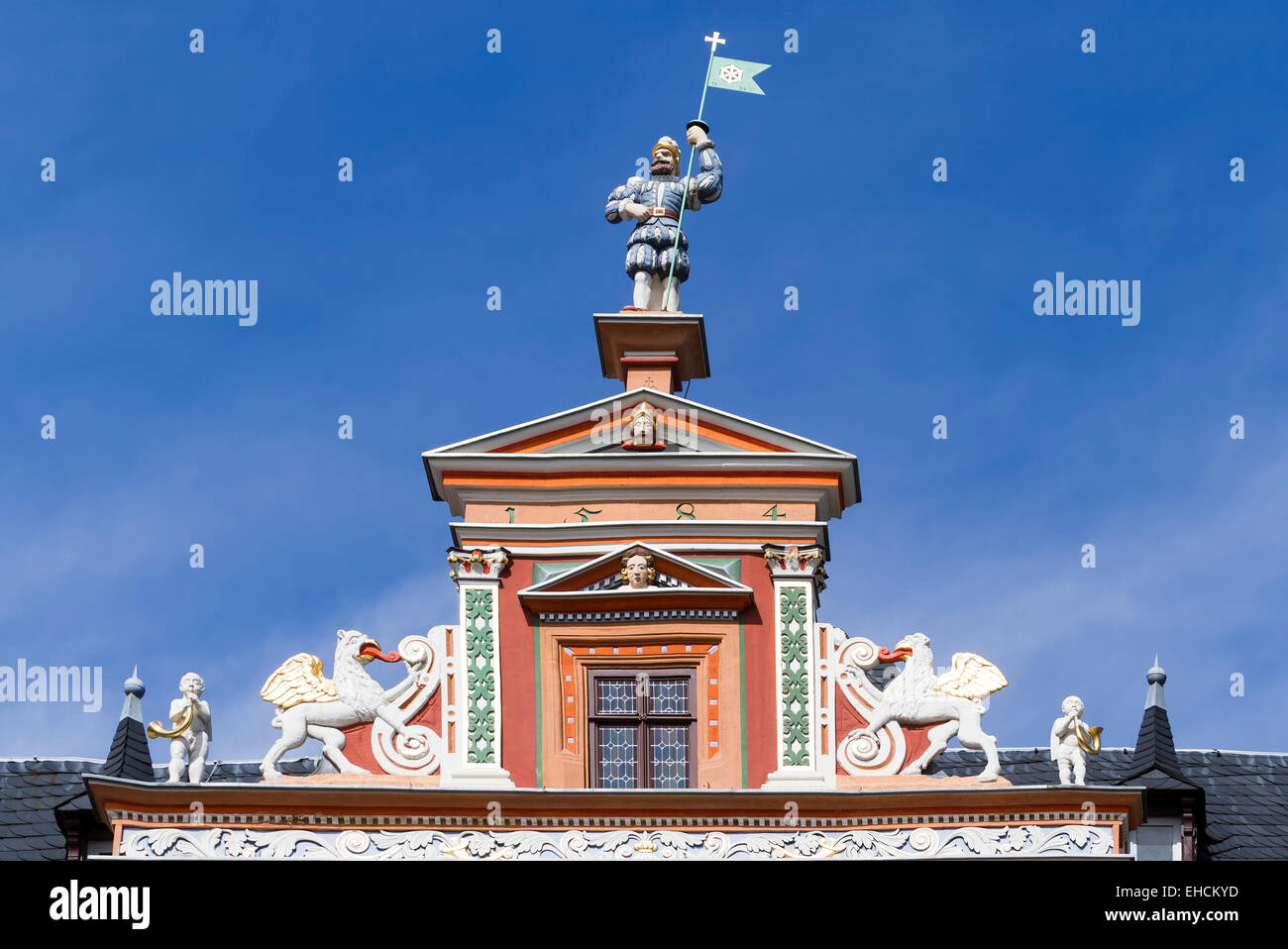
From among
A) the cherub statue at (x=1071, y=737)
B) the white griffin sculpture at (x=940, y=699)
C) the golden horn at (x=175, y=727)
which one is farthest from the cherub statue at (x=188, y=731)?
the cherub statue at (x=1071, y=737)

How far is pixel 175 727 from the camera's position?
1264 inches

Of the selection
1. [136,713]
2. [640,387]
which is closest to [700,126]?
[640,387]

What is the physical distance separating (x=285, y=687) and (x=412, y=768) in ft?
4.79

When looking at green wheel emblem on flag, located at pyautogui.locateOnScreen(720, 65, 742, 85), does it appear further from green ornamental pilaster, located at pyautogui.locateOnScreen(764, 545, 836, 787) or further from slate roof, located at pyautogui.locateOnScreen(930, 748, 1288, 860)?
slate roof, located at pyautogui.locateOnScreen(930, 748, 1288, 860)

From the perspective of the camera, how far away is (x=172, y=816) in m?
31.7

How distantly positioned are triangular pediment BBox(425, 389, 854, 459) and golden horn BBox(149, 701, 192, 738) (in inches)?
148

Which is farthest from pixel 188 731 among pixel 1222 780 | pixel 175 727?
pixel 1222 780

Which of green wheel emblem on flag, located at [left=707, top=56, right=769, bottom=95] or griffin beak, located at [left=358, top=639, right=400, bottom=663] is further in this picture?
green wheel emblem on flag, located at [left=707, top=56, right=769, bottom=95]

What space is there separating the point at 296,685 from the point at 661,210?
6.55 metres

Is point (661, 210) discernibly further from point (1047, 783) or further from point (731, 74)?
point (1047, 783)

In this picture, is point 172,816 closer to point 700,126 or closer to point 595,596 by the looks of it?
point 595,596

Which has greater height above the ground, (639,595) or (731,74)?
(731,74)

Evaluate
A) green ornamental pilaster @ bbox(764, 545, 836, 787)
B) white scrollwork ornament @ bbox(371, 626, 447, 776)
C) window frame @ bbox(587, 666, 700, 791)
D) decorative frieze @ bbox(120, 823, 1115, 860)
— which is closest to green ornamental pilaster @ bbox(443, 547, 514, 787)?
white scrollwork ornament @ bbox(371, 626, 447, 776)

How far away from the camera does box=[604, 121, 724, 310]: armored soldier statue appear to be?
35188 mm
